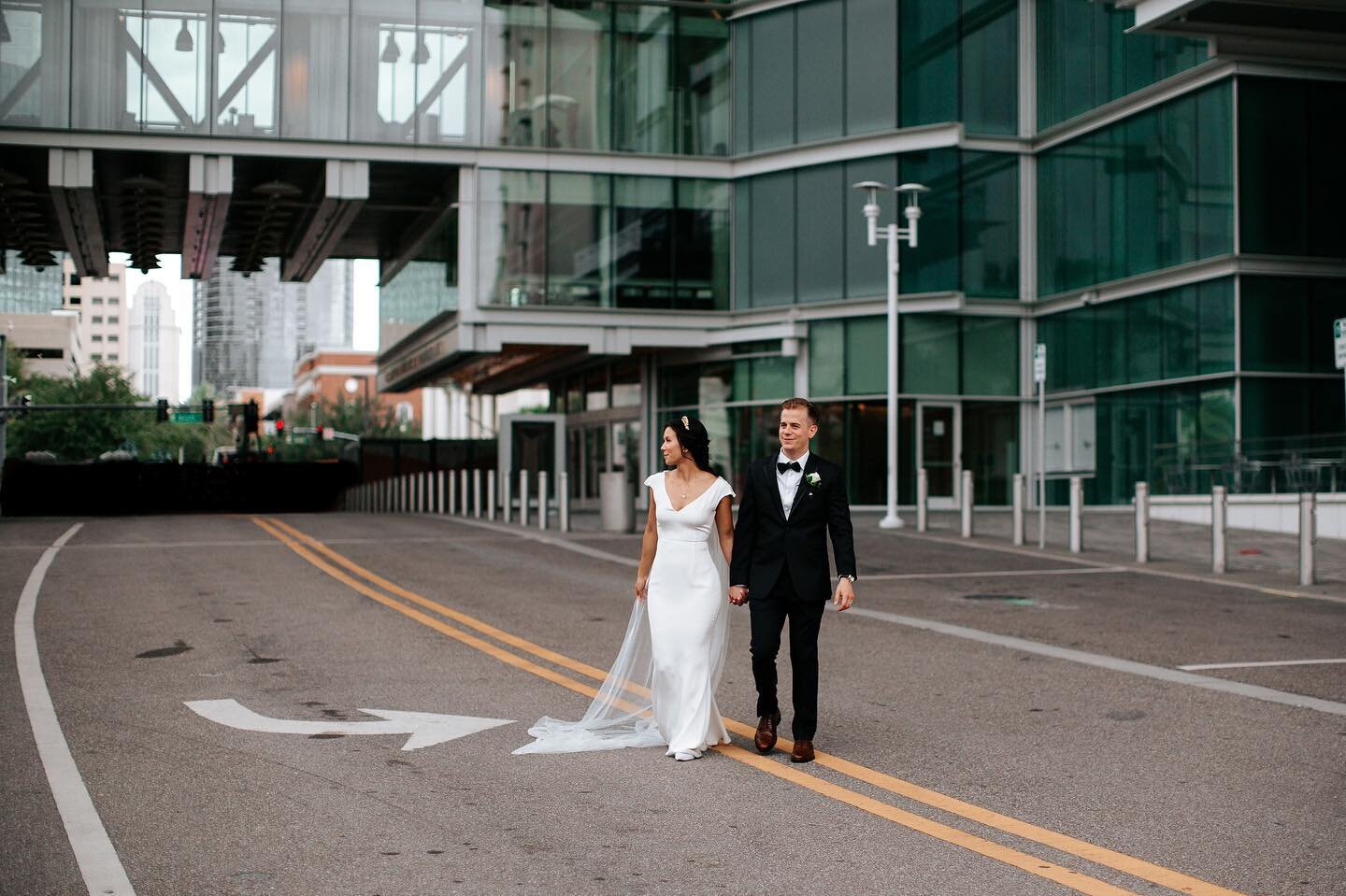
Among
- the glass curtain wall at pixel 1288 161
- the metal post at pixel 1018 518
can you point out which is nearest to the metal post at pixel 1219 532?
the metal post at pixel 1018 518

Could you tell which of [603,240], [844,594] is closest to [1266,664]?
[844,594]

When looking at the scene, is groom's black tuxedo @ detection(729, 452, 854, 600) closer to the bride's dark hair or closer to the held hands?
the held hands

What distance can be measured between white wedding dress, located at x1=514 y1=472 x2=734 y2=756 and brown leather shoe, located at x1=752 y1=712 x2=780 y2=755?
0.25m

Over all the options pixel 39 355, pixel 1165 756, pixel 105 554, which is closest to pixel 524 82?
pixel 105 554

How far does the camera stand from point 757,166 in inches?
1480

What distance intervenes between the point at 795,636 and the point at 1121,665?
13.6ft

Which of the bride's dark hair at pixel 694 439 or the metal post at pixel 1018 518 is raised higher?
the bride's dark hair at pixel 694 439

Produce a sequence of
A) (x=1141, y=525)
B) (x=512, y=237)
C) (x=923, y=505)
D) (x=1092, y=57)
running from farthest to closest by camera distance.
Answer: (x=512, y=237), (x=1092, y=57), (x=923, y=505), (x=1141, y=525)

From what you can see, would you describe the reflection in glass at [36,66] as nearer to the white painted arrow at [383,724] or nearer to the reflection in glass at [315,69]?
the reflection in glass at [315,69]

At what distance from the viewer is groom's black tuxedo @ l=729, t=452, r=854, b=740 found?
7.42 metres

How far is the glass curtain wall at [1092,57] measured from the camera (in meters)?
30.8

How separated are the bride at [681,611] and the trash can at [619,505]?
19358 millimetres

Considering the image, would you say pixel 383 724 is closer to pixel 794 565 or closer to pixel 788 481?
pixel 794 565

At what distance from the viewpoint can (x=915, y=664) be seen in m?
10.8
